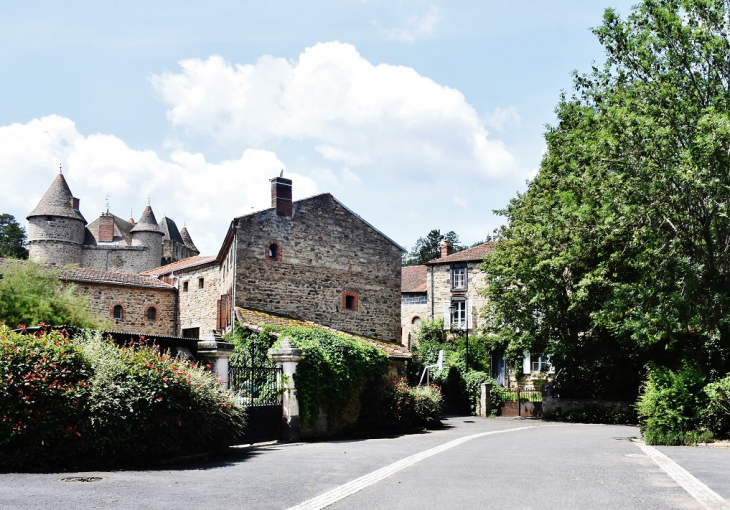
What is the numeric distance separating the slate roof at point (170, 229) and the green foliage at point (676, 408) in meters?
65.8

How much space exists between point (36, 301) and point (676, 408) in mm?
23368

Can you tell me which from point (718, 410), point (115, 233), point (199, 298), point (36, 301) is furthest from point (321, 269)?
point (115, 233)

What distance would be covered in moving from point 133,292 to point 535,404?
22063 millimetres

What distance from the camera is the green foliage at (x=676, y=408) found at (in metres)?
15.3

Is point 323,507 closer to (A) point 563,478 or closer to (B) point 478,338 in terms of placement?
(A) point 563,478

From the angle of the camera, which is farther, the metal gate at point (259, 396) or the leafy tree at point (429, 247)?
the leafy tree at point (429, 247)

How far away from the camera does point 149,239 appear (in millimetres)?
68438

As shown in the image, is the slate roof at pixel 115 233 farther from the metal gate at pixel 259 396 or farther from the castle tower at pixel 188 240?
the metal gate at pixel 259 396

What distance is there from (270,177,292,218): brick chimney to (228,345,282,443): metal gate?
463 inches

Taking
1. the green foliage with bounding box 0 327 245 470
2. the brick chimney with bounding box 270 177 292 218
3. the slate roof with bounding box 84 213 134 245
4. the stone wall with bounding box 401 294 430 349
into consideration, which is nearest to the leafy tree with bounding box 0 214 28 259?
the slate roof with bounding box 84 213 134 245

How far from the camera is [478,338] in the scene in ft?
109

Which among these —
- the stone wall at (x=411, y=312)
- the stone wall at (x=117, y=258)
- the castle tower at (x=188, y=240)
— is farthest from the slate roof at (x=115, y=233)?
the stone wall at (x=411, y=312)

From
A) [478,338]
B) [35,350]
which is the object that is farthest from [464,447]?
[478,338]

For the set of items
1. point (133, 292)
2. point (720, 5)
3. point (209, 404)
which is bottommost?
point (209, 404)
